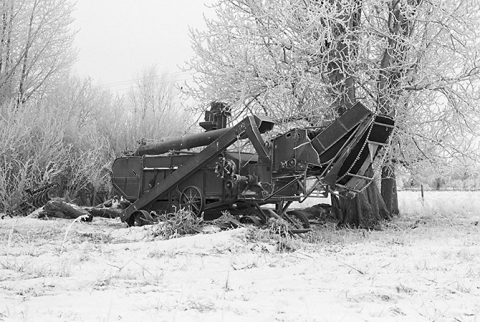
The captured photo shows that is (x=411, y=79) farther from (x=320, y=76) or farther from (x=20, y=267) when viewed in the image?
(x=20, y=267)

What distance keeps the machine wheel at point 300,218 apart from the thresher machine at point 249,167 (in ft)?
0.07

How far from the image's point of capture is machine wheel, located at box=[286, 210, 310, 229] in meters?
8.86

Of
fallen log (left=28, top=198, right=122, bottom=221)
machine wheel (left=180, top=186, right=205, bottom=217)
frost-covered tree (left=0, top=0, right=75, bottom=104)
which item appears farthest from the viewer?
frost-covered tree (left=0, top=0, right=75, bottom=104)

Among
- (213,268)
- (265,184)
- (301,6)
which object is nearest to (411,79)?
(301,6)

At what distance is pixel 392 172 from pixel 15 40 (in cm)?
1212

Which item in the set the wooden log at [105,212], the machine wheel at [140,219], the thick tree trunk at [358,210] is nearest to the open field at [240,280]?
the machine wheel at [140,219]

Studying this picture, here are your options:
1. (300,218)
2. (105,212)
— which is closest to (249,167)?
(300,218)

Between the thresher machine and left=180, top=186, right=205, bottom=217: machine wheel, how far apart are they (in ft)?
0.06

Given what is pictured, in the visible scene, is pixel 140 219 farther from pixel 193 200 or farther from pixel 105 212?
pixel 105 212

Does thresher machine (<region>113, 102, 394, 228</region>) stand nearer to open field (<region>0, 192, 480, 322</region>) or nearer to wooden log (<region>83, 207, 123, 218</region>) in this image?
open field (<region>0, 192, 480, 322</region>)

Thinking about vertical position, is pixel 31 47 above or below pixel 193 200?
above

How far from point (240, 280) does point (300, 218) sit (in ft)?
16.4

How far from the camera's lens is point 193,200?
29.1 ft

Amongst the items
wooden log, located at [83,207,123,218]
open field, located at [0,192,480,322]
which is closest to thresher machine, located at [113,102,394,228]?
open field, located at [0,192,480,322]
